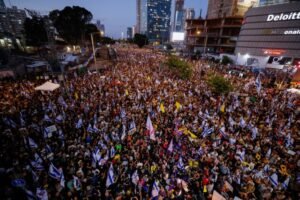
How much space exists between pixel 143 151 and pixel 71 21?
4746 cm

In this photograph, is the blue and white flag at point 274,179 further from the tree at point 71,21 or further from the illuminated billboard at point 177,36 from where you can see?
the illuminated billboard at point 177,36

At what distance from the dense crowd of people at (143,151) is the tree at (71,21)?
117 feet

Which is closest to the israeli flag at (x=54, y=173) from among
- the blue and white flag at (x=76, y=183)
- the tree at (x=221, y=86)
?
the blue and white flag at (x=76, y=183)

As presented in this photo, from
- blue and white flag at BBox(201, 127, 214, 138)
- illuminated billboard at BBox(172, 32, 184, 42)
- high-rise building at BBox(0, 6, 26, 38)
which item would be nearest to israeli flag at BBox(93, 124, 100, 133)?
blue and white flag at BBox(201, 127, 214, 138)

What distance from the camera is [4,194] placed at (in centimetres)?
665

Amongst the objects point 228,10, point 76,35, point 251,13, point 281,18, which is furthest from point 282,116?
point 228,10

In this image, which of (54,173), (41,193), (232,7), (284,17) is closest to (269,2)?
(284,17)

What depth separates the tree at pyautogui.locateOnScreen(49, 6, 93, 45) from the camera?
4512cm

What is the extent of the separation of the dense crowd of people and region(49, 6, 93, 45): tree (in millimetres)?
35695

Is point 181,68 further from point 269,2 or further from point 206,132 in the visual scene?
point 269,2

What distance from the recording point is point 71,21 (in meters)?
45.3

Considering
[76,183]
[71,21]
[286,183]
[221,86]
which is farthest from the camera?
[71,21]

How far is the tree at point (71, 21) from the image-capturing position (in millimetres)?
45125

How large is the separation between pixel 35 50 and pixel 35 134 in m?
47.1
